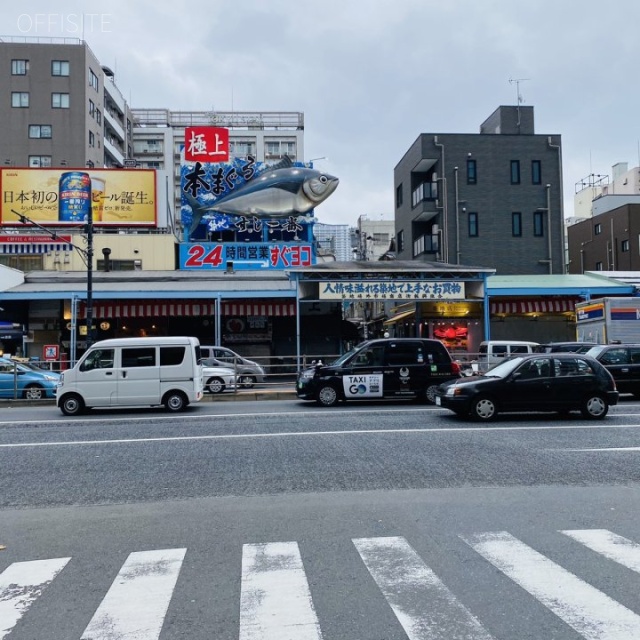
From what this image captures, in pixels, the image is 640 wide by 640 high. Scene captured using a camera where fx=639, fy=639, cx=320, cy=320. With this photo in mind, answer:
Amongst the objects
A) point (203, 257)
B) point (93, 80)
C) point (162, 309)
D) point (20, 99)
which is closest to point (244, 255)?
point (203, 257)

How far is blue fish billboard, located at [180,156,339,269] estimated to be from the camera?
3456 centimetres

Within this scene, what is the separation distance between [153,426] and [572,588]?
10.6m

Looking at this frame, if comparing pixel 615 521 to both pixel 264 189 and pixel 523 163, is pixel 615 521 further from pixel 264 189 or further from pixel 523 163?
pixel 523 163

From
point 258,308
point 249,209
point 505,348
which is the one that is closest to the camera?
point 505,348

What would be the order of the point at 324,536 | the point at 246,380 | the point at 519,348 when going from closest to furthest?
the point at 324,536, the point at 246,380, the point at 519,348

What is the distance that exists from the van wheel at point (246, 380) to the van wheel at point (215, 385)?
85 cm

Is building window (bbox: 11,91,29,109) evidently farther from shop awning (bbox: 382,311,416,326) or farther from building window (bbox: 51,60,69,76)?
shop awning (bbox: 382,311,416,326)

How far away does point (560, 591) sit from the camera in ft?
14.9

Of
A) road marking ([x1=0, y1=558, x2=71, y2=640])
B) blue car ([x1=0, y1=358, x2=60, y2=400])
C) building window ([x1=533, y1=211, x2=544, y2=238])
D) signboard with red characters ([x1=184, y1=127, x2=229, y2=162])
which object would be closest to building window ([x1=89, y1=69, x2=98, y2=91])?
signboard with red characters ([x1=184, y1=127, x2=229, y2=162])

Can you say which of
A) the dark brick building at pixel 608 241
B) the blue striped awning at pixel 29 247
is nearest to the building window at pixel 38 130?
the blue striped awning at pixel 29 247

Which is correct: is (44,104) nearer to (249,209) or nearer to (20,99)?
(20,99)

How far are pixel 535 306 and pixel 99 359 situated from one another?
22.5 metres

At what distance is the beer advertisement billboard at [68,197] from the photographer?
3547cm

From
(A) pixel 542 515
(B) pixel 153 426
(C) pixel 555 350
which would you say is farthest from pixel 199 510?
(C) pixel 555 350
